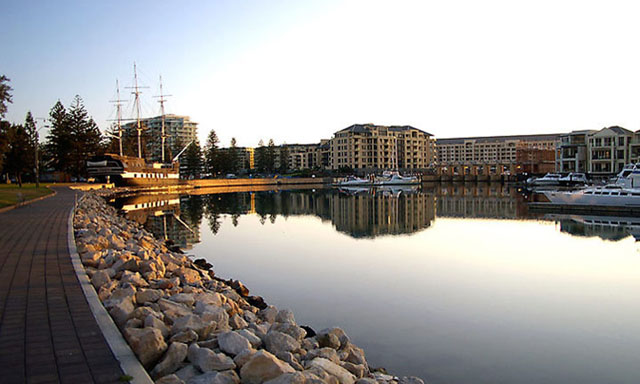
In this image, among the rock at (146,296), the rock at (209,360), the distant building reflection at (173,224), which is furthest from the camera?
the distant building reflection at (173,224)

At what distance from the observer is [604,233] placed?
80.5 feet

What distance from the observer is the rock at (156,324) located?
610 centimetres

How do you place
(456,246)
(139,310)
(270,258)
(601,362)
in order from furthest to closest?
(456,246) → (270,258) → (601,362) → (139,310)

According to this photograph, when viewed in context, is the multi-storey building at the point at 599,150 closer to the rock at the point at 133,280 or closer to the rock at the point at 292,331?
the rock at the point at 292,331

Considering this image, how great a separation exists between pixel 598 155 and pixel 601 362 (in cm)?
8771

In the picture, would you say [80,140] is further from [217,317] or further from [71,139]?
[217,317]

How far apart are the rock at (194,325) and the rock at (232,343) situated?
44 cm

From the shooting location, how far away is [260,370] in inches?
202

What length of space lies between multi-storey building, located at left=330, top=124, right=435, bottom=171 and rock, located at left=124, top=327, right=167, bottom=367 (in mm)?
128289

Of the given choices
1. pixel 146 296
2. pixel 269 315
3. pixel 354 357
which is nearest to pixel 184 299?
pixel 146 296

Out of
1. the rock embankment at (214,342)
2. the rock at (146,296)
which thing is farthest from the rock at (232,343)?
the rock at (146,296)

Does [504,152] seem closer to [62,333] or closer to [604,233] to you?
[604,233]

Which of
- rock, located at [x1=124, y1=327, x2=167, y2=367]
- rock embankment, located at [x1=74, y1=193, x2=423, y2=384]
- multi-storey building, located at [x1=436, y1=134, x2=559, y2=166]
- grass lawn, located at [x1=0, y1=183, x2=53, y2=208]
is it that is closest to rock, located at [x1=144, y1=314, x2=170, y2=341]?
rock embankment, located at [x1=74, y1=193, x2=423, y2=384]

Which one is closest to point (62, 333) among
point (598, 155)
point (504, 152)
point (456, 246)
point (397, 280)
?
point (397, 280)
